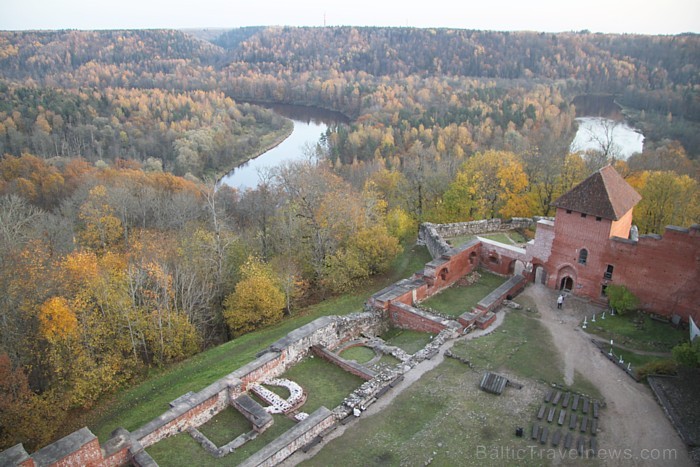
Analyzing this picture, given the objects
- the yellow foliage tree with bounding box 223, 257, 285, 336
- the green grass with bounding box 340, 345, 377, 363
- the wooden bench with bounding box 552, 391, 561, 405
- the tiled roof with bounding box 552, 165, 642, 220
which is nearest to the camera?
the wooden bench with bounding box 552, 391, 561, 405

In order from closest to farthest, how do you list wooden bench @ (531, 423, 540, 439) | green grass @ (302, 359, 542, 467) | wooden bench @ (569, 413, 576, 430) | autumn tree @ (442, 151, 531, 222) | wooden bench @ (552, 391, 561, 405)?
green grass @ (302, 359, 542, 467)
wooden bench @ (531, 423, 540, 439)
wooden bench @ (569, 413, 576, 430)
wooden bench @ (552, 391, 561, 405)
autumn tree @ (442, 151, 531, 222)

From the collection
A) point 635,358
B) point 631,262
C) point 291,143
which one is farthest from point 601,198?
point 291,143

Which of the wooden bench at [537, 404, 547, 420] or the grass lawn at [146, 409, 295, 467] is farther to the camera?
the wooden bench at [537, 404, 547, 420]

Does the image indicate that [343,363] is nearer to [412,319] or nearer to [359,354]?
[359,354]

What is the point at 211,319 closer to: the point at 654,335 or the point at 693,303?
the point at 654,335

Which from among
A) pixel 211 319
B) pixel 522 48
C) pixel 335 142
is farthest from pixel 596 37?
pixel 211 319

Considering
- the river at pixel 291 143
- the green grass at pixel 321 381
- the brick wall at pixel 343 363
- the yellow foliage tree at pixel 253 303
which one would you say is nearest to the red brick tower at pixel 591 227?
the brick wall at pixel 343 363

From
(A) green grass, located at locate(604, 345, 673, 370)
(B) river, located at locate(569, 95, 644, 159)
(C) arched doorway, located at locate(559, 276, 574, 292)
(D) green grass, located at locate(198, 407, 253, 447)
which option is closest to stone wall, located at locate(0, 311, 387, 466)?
(D) green grass, located at locate(198, 407, 253, 447)

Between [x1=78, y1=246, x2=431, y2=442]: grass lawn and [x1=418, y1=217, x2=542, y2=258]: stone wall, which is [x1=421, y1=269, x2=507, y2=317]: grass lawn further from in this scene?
[x1=418, y1=217, x2=542, y2=258]: stone wall
